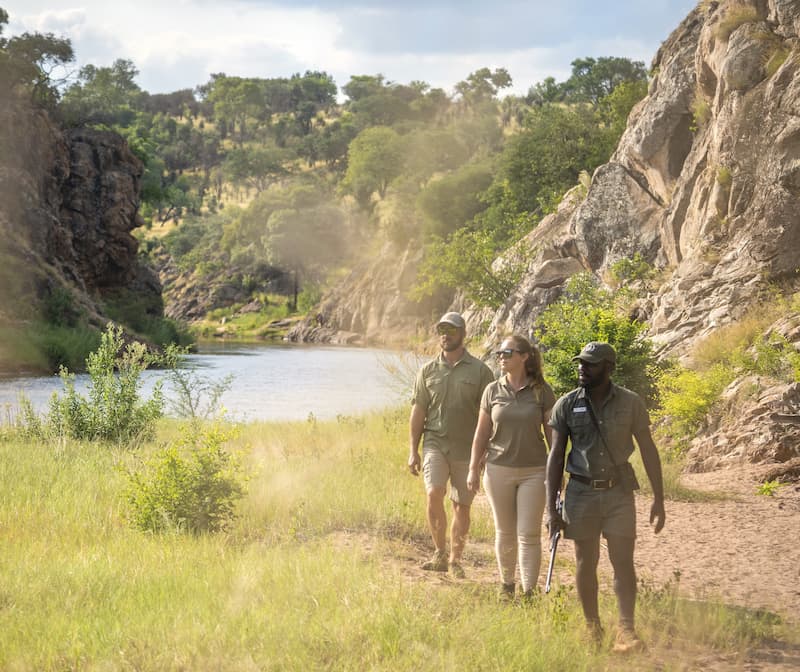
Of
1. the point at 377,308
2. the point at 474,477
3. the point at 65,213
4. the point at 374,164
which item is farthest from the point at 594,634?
the point at 374,164

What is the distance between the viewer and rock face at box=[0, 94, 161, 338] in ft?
157

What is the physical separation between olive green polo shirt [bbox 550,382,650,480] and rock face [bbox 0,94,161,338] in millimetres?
43299

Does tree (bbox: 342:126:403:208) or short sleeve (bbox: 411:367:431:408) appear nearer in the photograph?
short sleeve (bbox: 411:367:431:408)

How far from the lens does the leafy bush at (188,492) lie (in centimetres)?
912

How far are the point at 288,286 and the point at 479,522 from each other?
290 feet

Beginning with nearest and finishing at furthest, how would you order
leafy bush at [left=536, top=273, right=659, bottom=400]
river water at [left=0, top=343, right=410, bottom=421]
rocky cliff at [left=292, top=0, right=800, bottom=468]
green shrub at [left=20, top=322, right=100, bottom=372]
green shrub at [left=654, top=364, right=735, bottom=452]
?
green shrub at [left=654, top=364, right=735, bottom=452]
leafy bush at [left=536, top=273, right=659, bottom=400]
rocky cliff at [left=292, top=0, right=800, bottom=468]
river water at [left=0, top=343, right=410, bottom=421]
green shrub at [left=20, top=322, right=100, bottom=372]

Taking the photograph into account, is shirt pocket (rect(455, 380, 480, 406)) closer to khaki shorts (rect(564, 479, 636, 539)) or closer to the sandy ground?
the sandy ground

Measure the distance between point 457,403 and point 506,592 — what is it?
1661 millimetres

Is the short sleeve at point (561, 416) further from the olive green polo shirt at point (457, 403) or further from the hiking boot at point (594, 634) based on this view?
the olive green polo shirt at point (457, 403)

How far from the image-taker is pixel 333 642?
5543mm

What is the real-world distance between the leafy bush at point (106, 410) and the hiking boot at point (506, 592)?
1042cm

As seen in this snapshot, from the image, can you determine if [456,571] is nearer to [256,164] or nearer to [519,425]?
[519,425]

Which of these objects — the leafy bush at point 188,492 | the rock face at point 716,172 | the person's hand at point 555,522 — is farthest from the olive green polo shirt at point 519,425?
the rock face at point 716,172

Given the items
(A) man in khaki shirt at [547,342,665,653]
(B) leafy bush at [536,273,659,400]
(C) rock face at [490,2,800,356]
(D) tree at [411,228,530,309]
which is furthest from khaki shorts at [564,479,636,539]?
(D) tree at [411,228,530,309]
